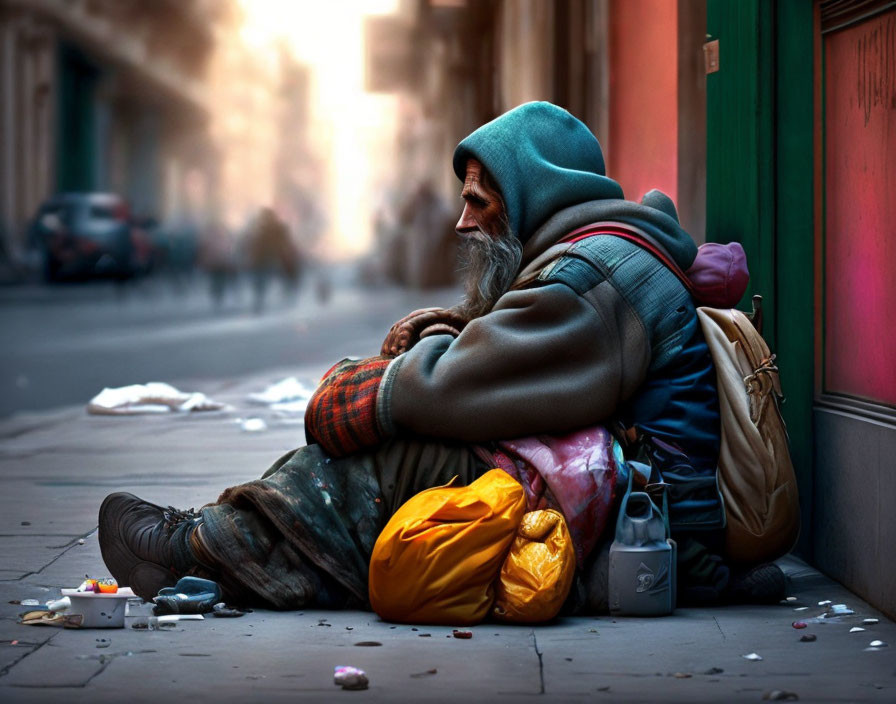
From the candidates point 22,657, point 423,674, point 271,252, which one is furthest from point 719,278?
point 271,252

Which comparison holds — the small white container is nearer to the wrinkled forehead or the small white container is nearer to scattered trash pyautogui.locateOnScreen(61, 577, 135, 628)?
scattered trash pyautogui.locateOnScreen(61, 577, 135, 628)

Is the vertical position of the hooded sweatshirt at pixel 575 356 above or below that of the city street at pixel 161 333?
above

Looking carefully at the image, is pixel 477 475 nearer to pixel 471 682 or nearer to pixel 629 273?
pixel 629 273

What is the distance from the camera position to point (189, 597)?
4199 millimetres

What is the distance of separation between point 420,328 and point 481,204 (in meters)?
0.44

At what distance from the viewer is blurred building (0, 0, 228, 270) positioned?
65.6ft

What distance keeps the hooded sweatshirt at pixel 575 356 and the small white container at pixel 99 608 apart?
91 centimetres

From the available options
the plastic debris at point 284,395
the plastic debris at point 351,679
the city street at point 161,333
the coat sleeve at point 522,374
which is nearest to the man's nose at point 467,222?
the coat sleeve at point 522,374

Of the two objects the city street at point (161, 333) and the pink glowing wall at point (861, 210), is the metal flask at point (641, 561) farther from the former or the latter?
the city street at point (161, 333)

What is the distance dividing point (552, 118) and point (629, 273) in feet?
2.18

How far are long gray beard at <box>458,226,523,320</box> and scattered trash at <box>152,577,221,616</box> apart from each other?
120 centimetres

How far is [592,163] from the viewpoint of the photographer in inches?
189

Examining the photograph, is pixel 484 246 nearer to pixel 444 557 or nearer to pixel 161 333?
pixel 444 557

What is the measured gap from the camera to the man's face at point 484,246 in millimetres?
4637
